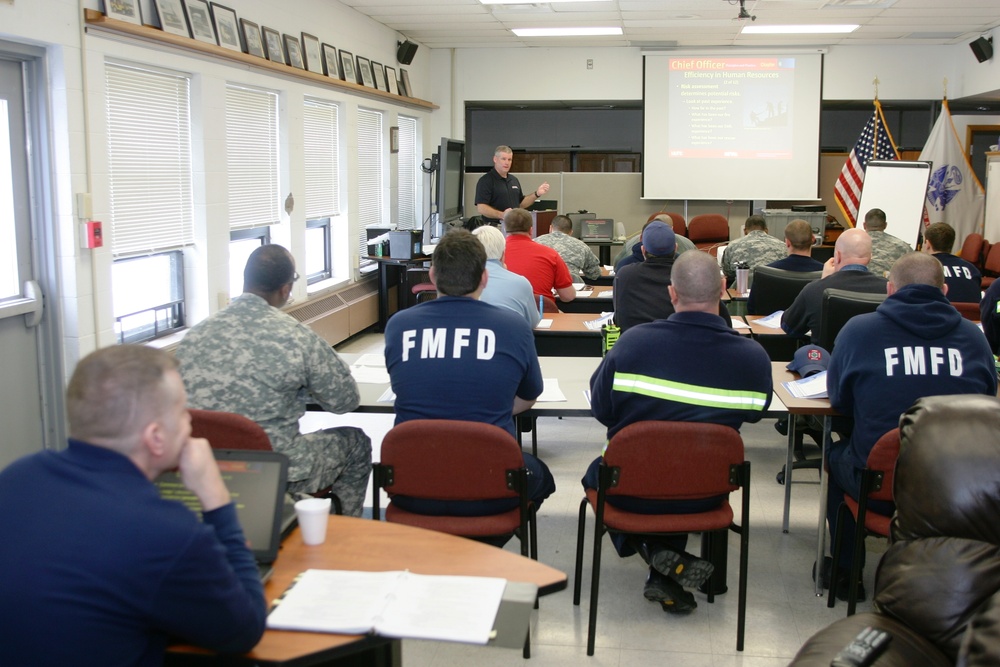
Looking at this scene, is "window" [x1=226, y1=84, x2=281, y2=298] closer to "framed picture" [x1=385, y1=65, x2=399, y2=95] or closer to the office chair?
"framed picture" [x1=385, y1=65, x2=399, y2=95]

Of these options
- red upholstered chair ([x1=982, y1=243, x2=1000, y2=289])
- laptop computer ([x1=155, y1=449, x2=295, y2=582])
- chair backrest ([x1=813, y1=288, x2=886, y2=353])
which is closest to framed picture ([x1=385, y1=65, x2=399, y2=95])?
red upholstered chair ([x1=982, y1=243, x2=1000, y2=289])

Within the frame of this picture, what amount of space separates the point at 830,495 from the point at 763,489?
3.57ft

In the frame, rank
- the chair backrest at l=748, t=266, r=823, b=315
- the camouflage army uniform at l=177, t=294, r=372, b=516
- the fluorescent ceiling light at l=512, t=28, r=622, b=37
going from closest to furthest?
the camouflage army uniform at l=177, t=294, r=372, b=516 < the chair backrest at l=748, t=266, r=823, b=315 < the fluorescent ceiling light at l=512, t=28, r=622, b=37

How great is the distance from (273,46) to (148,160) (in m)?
1.89

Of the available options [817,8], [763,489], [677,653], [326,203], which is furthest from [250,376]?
[817,8]

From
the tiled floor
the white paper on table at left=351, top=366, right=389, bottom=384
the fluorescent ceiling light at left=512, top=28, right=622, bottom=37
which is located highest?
the fluorescent ceiling light at left=512, top=28, right=622, bottom=37

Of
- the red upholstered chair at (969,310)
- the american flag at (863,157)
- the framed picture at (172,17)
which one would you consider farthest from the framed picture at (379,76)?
the red upholstered chair at (969,310)

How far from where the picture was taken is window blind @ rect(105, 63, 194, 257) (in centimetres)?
493

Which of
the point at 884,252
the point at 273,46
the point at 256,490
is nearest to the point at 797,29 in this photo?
the point at 884,252

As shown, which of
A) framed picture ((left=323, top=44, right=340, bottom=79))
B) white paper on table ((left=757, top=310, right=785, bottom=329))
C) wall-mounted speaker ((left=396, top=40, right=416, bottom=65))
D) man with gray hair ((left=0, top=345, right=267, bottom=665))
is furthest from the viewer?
wall-mounted speaker ((left=396, top=40, right=416, bottom=65))

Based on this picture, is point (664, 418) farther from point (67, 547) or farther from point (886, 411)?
point (67, 547)

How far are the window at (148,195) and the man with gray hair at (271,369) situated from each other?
2258mm

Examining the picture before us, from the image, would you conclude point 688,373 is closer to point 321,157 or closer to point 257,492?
point 257,492

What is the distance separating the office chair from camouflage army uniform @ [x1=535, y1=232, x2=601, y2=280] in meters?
4.32
